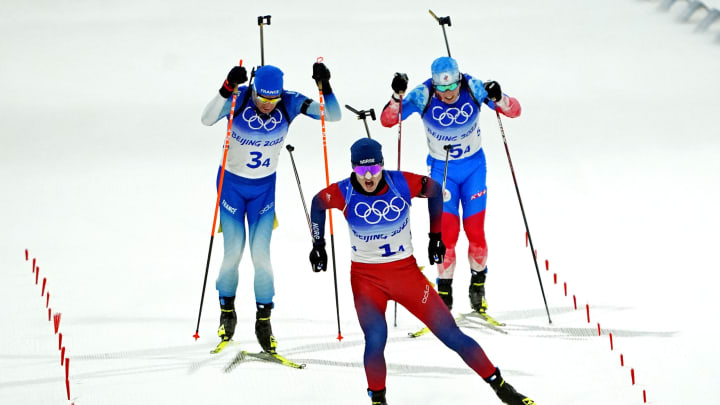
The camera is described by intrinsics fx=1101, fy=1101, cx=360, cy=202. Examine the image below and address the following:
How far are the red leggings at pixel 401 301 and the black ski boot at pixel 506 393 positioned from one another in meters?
0.04

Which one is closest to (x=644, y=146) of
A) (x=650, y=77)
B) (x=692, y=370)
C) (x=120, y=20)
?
(x=650, y=77)

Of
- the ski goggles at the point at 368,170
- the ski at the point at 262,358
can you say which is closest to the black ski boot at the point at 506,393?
the ski goggles at the point at 368,170

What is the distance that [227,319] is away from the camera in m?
7.64

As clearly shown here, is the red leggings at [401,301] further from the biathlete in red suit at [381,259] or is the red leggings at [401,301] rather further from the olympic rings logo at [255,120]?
the olympic rings logo at [255,120]

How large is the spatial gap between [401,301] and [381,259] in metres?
0.27

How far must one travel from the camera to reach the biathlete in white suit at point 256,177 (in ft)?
24.1

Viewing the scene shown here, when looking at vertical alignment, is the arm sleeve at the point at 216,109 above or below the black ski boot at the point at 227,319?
above

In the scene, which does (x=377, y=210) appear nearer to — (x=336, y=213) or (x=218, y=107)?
(x=218, y=107)

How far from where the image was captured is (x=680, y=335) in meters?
7.55

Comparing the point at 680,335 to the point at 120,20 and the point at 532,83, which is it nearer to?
the point at 532,83

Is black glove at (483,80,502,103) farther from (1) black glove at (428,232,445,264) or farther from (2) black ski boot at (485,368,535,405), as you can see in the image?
(2) black ski boot at (485,368,535,405)

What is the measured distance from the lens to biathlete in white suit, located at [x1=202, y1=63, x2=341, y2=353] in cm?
734

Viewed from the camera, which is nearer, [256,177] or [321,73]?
[321,73]

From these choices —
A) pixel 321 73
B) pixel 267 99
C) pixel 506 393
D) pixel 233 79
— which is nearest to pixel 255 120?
pixel 267 99
